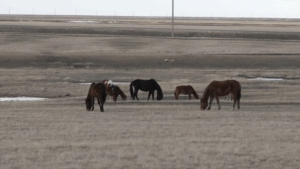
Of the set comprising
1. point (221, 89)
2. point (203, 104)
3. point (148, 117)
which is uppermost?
point (221, 89)

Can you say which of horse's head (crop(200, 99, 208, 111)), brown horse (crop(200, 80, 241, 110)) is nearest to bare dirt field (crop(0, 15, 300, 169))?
horse's head (crop(200, 99, 208, 111))

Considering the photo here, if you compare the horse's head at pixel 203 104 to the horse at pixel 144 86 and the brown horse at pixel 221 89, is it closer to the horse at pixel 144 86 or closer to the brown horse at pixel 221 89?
the brown horse at pixel 221 89

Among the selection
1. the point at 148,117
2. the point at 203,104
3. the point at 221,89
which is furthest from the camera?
the point at 203,104

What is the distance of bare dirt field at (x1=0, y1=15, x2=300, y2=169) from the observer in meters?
14.5

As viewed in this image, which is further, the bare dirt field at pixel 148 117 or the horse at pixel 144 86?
the horse at pixel 144 86

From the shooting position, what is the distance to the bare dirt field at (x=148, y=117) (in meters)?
14.5

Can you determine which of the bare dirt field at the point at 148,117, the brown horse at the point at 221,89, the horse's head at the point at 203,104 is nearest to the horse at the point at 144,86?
the bare dirt field at the point at 148,117

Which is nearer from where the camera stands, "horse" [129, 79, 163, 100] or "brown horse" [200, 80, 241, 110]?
"brown horse" [200, 80, 241, 110]

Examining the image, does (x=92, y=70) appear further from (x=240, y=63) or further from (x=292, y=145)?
(x=292, y=145)

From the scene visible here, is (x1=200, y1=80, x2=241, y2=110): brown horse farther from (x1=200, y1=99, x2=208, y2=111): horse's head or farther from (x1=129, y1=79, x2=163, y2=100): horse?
(x1=129, y1=79, x2=163, y2=100): horse

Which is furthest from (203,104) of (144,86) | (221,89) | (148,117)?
(144,86)

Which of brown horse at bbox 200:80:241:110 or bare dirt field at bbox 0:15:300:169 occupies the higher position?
brown horse at bbox 200:80:241:110

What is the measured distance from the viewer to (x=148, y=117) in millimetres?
22391

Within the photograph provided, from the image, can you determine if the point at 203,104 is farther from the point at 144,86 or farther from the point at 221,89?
the point at 144,86
